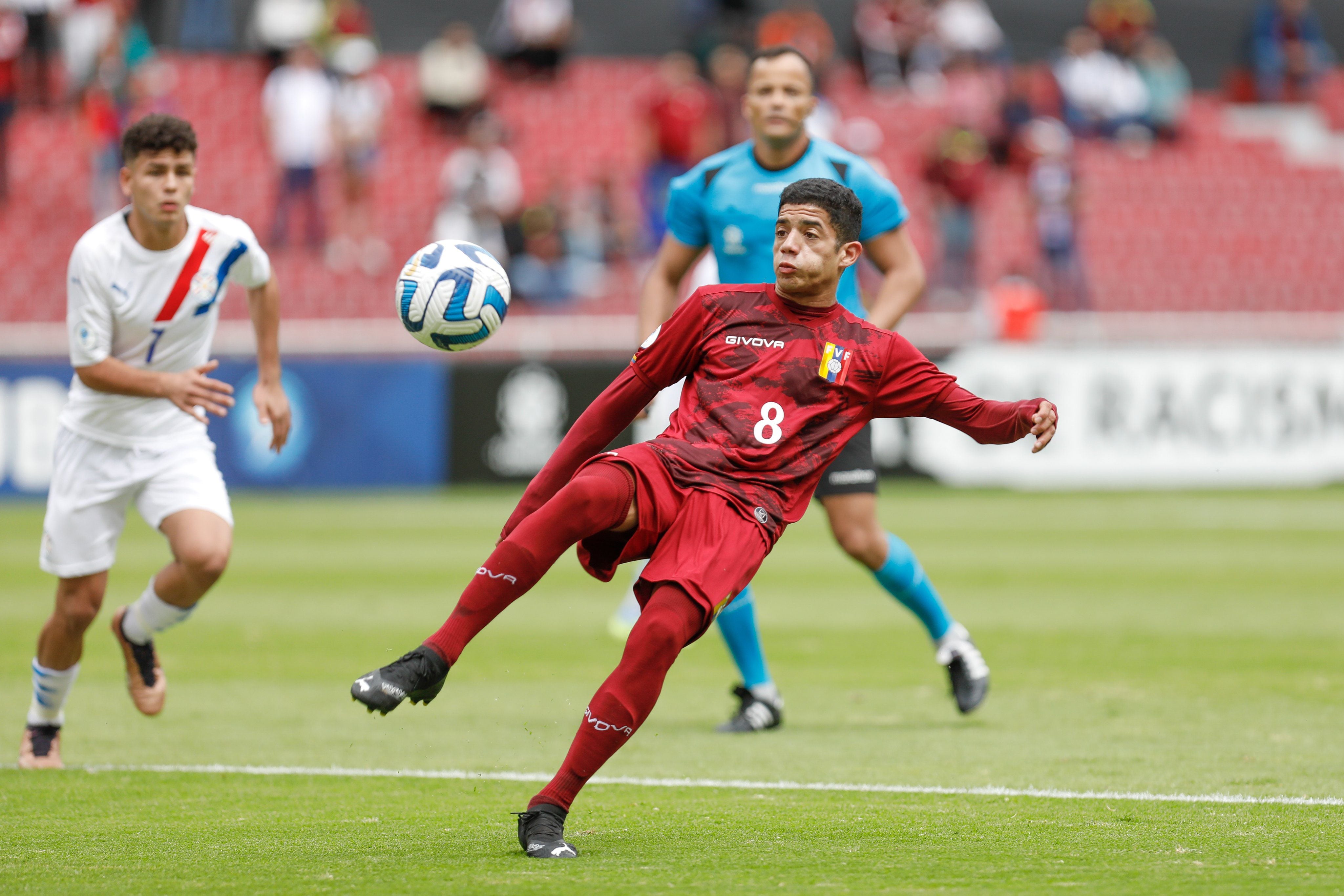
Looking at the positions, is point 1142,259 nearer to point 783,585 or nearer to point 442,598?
point 783,585

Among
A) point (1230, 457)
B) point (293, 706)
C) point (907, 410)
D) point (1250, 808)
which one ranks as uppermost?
point (907, 410)

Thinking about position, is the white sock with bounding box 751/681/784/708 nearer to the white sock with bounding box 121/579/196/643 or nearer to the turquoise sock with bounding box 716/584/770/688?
the turquoise sock with bounding box 716/584/770/688

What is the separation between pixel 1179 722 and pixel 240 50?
2111 centimetres

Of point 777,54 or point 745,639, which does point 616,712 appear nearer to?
point 745,639

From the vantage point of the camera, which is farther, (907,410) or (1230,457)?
(1230,457)

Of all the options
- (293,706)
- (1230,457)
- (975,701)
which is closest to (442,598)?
(293,706)

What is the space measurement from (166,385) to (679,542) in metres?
2.33

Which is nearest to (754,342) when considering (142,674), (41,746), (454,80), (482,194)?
(142,674)

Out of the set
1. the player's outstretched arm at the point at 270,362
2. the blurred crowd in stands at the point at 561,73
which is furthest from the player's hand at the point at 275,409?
the blurred crowd in stands at the point at 561,73

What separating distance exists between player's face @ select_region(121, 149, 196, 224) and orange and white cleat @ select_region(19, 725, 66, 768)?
199 centimetres

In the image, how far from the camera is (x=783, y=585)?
41.6ft

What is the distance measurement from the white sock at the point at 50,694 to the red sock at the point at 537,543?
7.86 ft

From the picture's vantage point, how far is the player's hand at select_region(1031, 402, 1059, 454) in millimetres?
5047

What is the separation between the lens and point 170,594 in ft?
21.7
